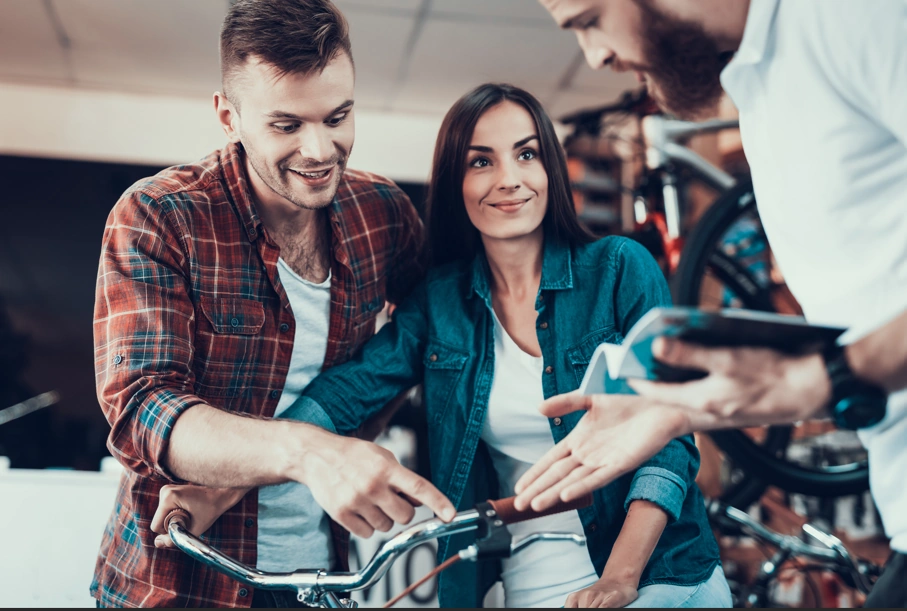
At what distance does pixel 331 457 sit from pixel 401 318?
1.55 feet

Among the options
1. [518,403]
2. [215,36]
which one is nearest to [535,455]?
[518,403]

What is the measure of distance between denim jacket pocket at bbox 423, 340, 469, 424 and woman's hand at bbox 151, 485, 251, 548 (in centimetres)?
35

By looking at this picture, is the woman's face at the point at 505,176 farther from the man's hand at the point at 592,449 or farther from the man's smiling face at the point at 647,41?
the man's hand at the point at 592,449

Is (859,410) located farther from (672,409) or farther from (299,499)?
(299,499)

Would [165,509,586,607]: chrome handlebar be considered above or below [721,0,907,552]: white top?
below

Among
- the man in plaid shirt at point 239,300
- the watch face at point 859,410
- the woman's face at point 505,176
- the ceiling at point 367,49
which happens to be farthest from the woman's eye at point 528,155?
the ceiling at point 367,49

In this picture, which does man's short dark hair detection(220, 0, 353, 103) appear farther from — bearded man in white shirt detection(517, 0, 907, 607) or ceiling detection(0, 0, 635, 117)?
ceiling detection(0, 0, 635, 117)

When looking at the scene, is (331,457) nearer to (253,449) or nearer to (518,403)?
(253,449)

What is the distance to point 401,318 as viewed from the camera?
1.29m

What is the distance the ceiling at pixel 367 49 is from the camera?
113 inches

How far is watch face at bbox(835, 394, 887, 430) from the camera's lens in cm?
63

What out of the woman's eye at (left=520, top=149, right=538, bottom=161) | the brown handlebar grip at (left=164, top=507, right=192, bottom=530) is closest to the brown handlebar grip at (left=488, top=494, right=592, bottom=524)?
the brown handlebar grip at (left=164, top=507, right=192, bottom=530)

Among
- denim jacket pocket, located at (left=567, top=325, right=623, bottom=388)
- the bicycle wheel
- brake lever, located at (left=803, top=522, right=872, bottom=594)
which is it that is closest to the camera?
denim jacket pocket, located at (left=567, top=325, right=623, bottom=388)

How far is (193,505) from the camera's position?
1.01 metres
